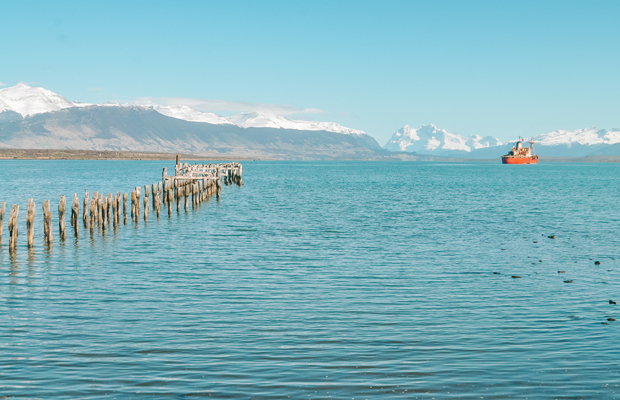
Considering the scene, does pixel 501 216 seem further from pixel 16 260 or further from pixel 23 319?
pixel 23 319

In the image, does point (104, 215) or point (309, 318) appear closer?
point (309, 318)

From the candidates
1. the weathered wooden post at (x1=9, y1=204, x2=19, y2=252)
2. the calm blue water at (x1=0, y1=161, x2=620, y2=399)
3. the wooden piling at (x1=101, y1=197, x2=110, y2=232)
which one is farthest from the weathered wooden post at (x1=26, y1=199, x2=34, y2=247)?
the wooden piling at (x1=101, y1=197, x2=110, y2=232)

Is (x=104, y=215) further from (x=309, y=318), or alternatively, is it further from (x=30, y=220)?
(x=309, y=318)

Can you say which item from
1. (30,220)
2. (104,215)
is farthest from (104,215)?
(30,220)

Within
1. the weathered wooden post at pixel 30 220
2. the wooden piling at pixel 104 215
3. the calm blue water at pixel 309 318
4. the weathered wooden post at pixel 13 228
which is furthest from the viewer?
the wooden piling at pixel 104 215

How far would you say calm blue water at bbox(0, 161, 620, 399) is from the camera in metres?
10.7

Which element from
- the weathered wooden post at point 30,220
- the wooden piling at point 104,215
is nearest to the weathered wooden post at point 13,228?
the weathered wooden post at point 30,220

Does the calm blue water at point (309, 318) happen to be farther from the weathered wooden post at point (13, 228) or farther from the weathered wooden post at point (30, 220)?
the weathered wooden post at point (30, 220)

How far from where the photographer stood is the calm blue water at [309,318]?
421 inches

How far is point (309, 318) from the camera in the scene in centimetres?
1484

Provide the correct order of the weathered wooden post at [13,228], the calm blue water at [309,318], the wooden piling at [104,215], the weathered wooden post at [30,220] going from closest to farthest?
the calm blue water at [309,318] → the weathered wooden post at [13,228] → the weathered wooden post at [30,220] → the wooden piling at [104,215]

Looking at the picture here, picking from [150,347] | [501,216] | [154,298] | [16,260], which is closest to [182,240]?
[16,260]

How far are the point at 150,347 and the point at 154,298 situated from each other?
456 centimetres

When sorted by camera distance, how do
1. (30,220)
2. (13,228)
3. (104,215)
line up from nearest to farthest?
(13,228) → (30,220) → (104,215)
